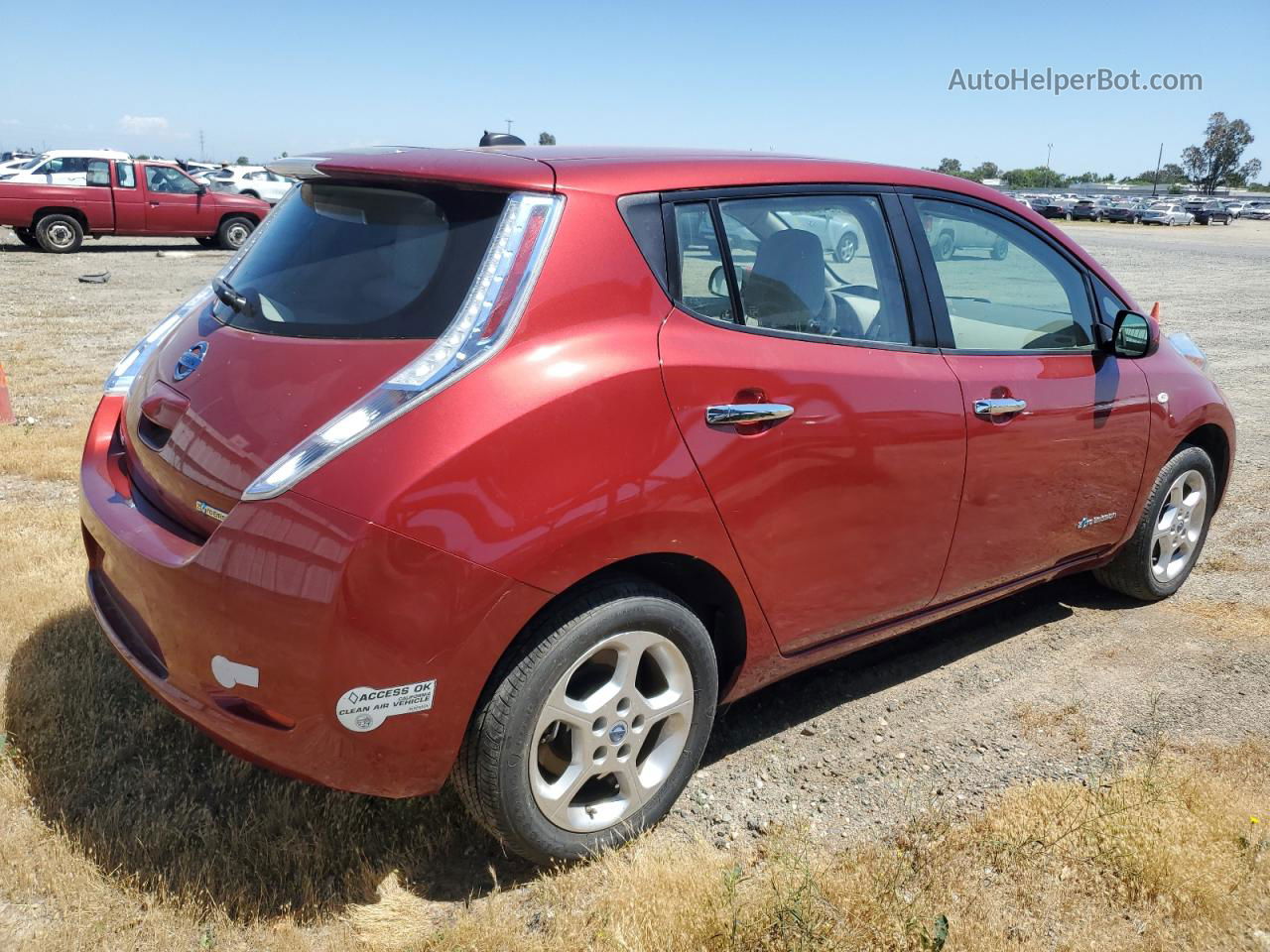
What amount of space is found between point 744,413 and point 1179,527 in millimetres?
2867

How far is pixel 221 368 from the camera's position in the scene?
2723 mm

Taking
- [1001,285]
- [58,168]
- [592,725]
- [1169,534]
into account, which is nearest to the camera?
[592,725]

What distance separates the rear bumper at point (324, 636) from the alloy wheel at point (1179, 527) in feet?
10.8

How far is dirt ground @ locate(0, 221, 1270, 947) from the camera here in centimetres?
276

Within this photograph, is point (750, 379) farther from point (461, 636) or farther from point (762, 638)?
point (461, 636)

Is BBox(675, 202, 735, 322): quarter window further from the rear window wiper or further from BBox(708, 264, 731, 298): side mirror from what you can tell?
the rear window wiper

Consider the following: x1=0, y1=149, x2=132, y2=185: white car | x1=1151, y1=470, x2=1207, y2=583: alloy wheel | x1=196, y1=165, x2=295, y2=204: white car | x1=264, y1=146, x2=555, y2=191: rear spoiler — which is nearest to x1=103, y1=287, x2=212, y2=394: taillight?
x1=264, y1=146, x2=555, y2=191: rear spoiler

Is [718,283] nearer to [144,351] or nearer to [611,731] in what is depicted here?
[611,731]

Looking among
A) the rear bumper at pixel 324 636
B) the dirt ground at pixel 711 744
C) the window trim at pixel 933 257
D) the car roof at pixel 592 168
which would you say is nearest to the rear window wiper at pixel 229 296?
the car roof at pixel 592 168

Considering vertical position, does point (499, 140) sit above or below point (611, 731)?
above

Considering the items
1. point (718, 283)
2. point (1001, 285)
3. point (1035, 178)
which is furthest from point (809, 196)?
point (1035, 178)

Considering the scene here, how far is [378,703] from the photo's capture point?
93.1 inches

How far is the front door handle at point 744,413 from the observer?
2.75m

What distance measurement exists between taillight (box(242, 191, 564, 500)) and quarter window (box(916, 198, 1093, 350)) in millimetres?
1558
